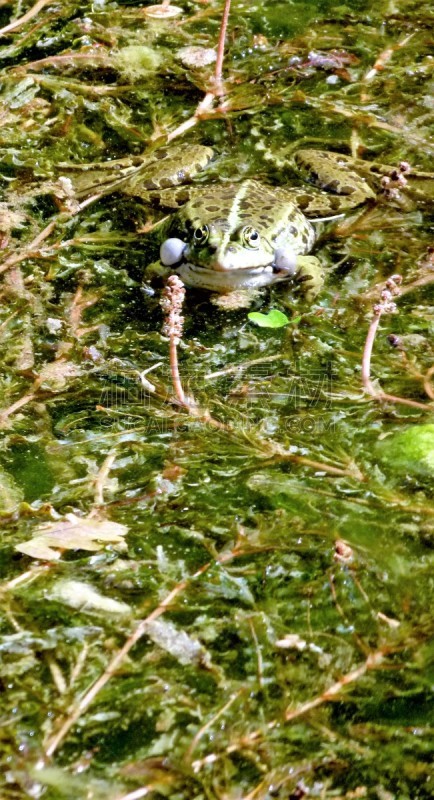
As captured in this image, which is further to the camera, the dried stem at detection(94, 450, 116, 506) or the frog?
the frog

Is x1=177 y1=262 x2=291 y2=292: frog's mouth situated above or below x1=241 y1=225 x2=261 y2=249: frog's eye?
below

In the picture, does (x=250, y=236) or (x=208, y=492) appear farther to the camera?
(x=250, y=236)

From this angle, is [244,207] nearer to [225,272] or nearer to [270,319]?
[225,272]

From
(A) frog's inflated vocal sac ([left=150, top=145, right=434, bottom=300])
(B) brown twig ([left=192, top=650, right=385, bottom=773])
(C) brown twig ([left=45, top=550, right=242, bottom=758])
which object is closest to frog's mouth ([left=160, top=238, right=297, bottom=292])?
(A) frog's inflated vocal sac ([left=150, top=145, right=434, bottom=300])

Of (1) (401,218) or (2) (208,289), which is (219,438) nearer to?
(2) (208,289)

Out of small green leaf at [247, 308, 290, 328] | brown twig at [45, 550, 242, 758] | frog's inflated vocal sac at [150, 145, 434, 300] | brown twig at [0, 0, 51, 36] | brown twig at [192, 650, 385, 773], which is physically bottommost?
brown twig at [192, 650, 385, 773]

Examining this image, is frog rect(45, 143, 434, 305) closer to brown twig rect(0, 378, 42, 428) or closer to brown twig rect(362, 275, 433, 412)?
brown twig rect(362, 275, 433, 412)

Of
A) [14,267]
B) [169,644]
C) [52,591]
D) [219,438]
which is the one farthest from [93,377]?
[169,644]

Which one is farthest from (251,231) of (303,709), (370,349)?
(303,709)
